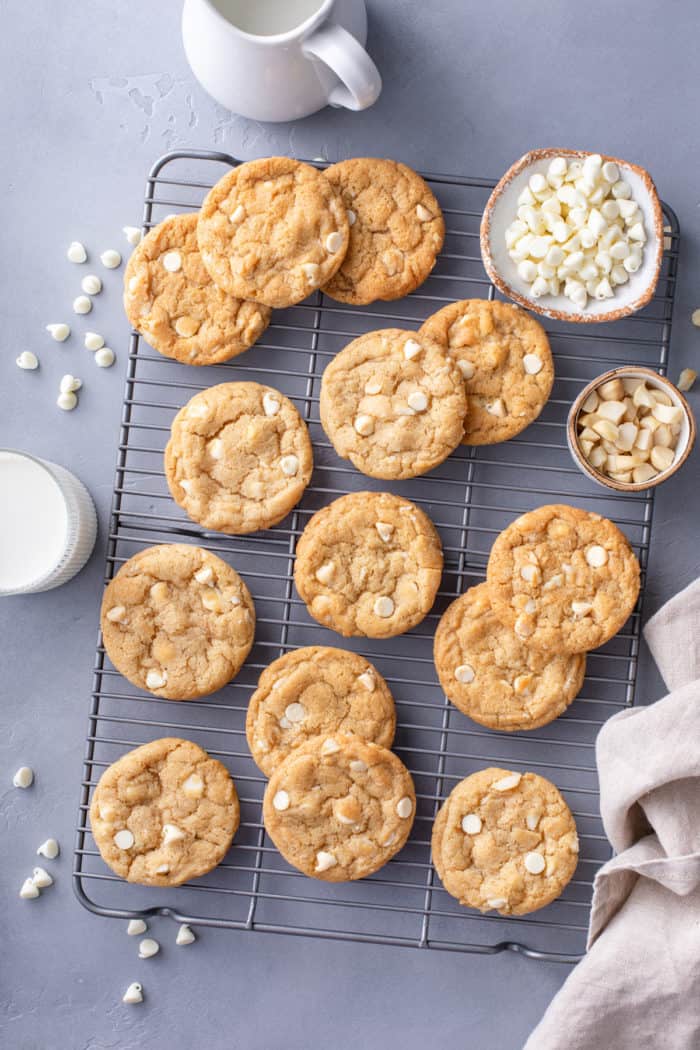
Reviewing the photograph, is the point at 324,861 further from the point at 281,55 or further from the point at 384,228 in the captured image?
the point at 281,55

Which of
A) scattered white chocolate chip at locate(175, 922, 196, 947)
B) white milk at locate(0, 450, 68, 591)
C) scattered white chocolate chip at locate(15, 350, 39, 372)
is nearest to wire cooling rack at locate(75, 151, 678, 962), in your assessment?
scattered white chocolate chip at locate(175, 922, 196, 947)

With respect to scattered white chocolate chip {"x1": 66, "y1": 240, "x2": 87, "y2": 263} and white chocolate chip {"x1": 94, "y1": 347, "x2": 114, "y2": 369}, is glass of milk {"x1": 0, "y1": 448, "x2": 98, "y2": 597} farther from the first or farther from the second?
scattered white chocolate chip {"x1": 66, "y1": 240, "x2": 87, "y2": 263}

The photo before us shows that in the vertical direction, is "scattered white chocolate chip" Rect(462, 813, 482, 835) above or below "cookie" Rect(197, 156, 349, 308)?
below

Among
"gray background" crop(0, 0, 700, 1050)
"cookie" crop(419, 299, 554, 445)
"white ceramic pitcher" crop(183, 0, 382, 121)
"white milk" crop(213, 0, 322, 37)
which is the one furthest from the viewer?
"gray background" crop(0, 0, 700, 1050)

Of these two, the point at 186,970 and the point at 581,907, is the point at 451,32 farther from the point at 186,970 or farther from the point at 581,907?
the point at 186,970

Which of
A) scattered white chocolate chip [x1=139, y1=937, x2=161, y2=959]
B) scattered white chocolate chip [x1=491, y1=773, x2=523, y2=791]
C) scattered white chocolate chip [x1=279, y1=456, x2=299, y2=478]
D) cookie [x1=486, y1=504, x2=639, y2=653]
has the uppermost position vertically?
scattered white chocolate chip [x1=279, y1=456, x2=299, y2=478]

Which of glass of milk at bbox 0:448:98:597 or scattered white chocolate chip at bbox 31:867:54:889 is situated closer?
glass of milk at bbox 0:448:98:597
